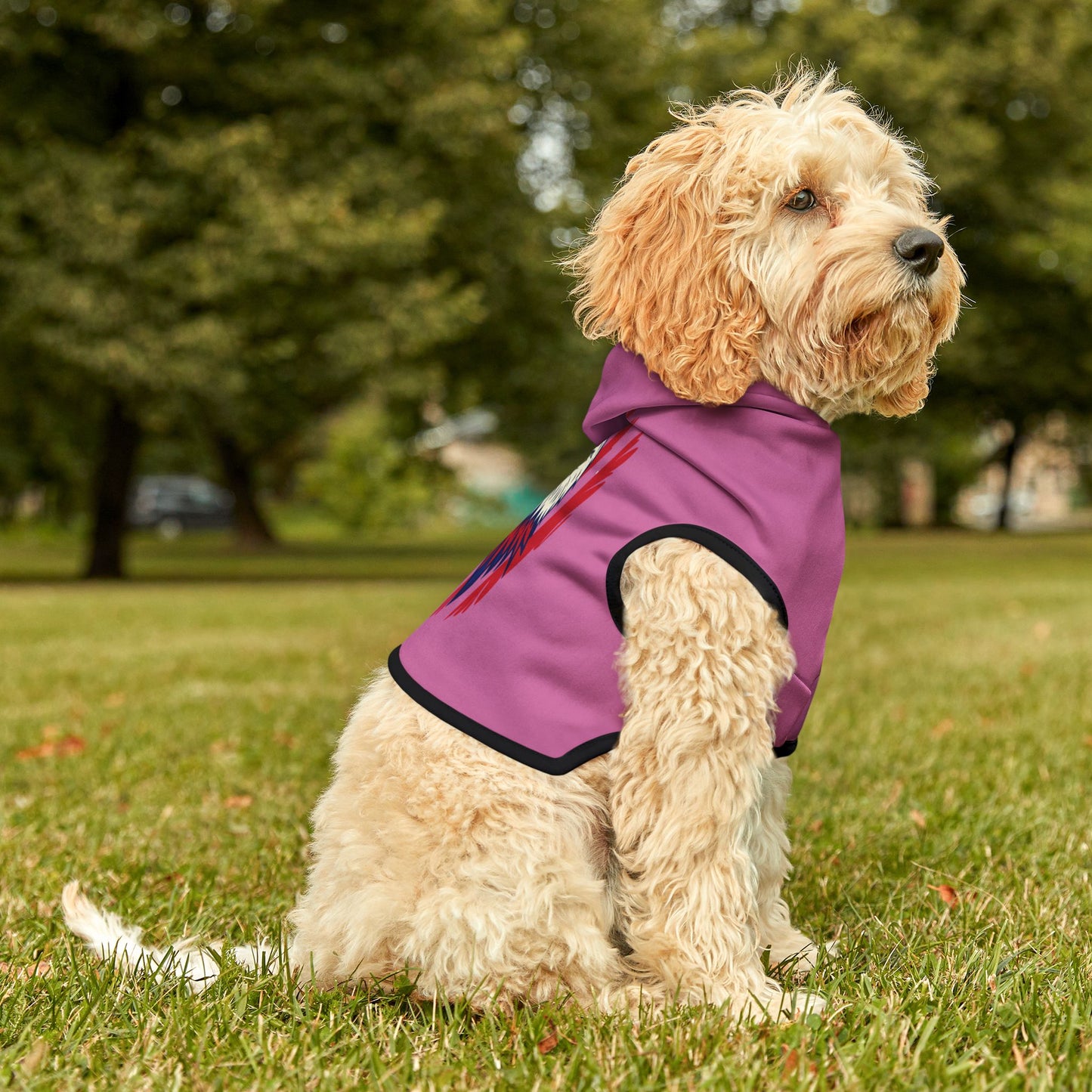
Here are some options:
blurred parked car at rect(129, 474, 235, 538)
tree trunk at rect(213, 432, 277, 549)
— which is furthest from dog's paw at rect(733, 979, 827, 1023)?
blurred parked car at rect(129, 474, 235, 538)

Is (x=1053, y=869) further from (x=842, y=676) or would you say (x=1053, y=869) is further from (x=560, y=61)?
(x=560, y=61)

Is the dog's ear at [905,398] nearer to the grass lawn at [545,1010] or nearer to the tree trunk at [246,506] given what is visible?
the grass lawn at [545,1010]

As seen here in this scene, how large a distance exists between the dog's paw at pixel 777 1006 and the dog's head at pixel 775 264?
142 cm

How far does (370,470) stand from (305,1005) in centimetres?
4083

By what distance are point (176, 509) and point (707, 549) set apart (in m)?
49.9

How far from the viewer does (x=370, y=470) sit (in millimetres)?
43094

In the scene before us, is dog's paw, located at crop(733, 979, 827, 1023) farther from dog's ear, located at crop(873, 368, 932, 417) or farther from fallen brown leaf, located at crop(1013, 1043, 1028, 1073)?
dog's ear, located at crop(873, 368, 932, 417)

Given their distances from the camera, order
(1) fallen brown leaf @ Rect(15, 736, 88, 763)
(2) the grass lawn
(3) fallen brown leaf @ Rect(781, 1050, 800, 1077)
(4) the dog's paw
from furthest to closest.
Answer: (1) fallen brown leaf @ Rect(15, 736, 88, 763)
(4) the dog's paw
(2) the grass lawn
(3) fallen brown leaf @ Rect(781, 1050, 800, 1077)

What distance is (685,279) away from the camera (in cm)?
287

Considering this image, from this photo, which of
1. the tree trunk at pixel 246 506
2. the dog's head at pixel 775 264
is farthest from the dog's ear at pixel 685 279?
the tree trunk at pixel 246 506

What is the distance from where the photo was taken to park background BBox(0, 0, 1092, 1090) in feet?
9.03

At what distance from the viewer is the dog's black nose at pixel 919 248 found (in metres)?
2.80

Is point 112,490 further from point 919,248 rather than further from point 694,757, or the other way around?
point 919,248

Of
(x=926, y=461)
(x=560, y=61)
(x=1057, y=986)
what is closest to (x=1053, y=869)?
(x=1057, y=986)
